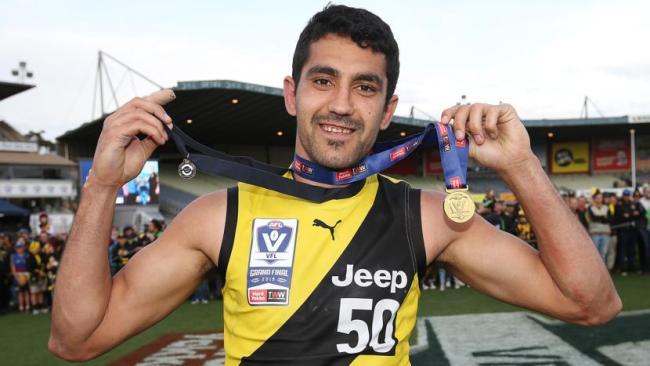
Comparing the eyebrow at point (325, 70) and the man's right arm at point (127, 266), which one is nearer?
the man's right arm at point (127, 266)

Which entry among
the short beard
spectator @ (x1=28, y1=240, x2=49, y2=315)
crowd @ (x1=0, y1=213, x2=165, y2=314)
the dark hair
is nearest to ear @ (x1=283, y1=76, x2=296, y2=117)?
the dark hair

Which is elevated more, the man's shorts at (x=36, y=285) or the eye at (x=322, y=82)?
the eye at (x=322, y=82)

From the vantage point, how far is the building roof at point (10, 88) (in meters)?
38.4

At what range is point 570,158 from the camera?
123 ft

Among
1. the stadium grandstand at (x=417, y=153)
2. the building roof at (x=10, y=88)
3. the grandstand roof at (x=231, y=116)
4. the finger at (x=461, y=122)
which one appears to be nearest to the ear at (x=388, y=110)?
the finger at (x=461, y=122)

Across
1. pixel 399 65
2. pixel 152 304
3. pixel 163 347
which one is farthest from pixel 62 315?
pixel 163 347

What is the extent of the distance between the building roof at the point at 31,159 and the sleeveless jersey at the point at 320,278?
37434 mm

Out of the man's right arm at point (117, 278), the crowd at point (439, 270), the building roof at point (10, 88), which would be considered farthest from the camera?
the building roof at point (10, 88)

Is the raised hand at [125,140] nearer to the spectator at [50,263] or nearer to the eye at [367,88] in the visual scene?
the eye at [367,88]

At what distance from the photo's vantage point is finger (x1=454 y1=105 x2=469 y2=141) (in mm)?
2004

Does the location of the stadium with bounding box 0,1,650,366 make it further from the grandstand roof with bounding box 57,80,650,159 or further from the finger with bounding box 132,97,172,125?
the finger with bounding box 132,97,172,125

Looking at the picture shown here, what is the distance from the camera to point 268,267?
6.54ft

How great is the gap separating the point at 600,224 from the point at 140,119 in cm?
1388

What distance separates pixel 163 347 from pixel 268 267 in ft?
21.3
